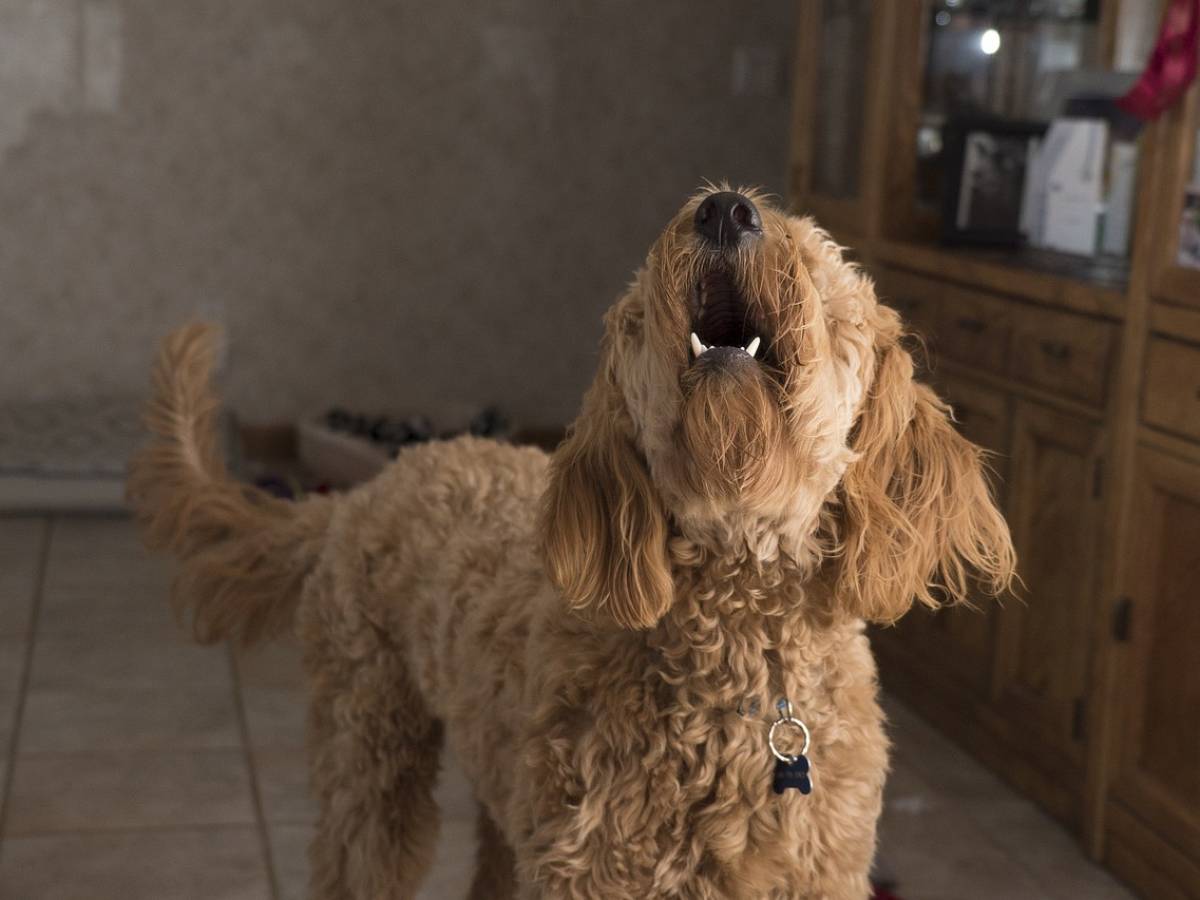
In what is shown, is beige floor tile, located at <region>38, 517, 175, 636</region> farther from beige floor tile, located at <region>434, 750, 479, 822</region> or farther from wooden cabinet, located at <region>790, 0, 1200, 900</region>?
wooden cabinet, located at <region>790, 0, 1200, 900</region>

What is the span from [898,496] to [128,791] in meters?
2.00

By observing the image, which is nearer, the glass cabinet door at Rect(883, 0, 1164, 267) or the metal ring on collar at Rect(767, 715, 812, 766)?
the metal ring on collar at Rect(767, 715, 812, 766)

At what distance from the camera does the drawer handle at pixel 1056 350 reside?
2.93 m

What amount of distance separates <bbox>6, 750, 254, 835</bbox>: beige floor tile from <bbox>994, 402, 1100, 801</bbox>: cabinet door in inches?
62.9

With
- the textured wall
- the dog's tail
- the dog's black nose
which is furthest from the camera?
the textured wall

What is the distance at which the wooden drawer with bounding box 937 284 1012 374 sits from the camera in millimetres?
3168

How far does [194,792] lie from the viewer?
2.96 meters

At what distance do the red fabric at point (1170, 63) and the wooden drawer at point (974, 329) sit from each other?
617 mm

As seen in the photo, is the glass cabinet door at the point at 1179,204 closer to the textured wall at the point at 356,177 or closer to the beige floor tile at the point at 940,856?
the beige floor tile at the point at 940,856

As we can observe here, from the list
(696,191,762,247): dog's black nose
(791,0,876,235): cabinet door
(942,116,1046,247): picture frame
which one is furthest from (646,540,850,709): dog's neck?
(791,0,876,235): cabinet door

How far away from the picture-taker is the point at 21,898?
2.52 m

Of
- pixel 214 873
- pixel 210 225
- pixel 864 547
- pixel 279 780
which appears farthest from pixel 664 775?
pixel 210 225

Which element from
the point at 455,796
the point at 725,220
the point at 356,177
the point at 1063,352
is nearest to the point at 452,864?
the point at 455,796

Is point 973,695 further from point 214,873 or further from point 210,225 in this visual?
point 210,225
